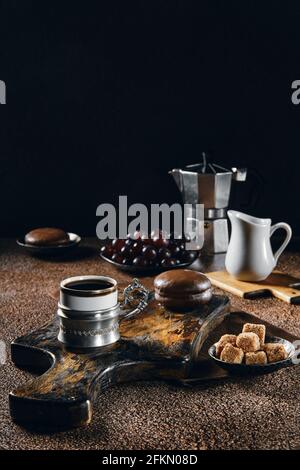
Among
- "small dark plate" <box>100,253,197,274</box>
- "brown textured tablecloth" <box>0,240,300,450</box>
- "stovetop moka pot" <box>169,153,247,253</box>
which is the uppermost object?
"stovetop moka pot" <box>169,153,247,253</box>

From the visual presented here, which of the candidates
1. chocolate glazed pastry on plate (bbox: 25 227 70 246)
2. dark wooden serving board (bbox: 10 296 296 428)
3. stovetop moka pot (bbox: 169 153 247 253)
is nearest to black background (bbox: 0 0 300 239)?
stovetop moka pot (bbox: 169 153 247 253)

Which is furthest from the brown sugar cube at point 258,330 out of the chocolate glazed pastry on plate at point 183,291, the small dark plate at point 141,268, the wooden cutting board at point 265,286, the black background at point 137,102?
the black background at point 137,102

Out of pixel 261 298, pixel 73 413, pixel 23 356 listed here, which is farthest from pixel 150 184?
pixel 73 413

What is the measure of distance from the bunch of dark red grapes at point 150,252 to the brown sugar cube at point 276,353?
0.70 m

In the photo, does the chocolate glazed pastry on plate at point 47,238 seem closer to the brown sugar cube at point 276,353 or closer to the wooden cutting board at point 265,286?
the wooden cutting board at point 265,286

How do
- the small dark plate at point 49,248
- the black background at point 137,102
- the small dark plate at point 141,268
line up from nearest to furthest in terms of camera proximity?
the small dark plate at point 141,268, the small dark plate at point 49,248, the black background at point 137,102

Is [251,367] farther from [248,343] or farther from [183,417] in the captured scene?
[183,417]

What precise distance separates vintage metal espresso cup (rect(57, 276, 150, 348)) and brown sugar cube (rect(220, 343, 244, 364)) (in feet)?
0.67

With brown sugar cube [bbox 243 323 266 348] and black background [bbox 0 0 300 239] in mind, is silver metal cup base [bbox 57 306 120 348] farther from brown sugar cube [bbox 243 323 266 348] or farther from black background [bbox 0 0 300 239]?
black background [bbox 0 0 300 239]

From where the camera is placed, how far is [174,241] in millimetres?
2059

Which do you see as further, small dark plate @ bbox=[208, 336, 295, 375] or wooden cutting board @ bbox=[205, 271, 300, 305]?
wooden cutting board @ bbox=[205, 271, 300, 305]

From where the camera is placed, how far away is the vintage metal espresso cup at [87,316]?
1.25 meters

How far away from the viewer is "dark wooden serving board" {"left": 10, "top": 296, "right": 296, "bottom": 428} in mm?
1062
